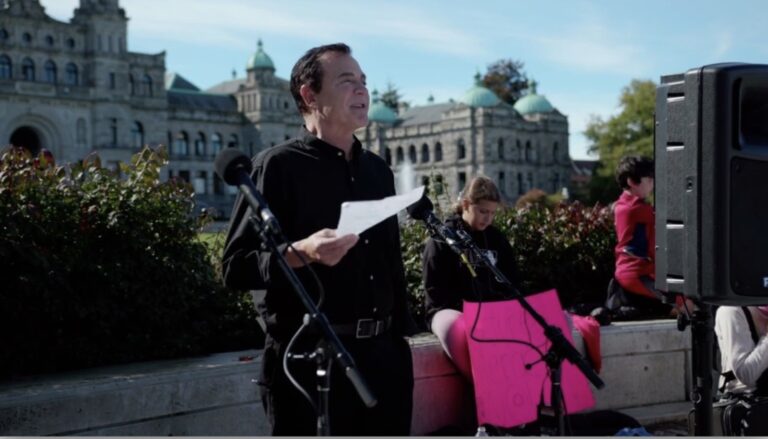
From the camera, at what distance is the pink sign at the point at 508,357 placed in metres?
5.98

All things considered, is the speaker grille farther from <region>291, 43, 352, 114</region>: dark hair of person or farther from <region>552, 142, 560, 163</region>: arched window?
<region>552, 142, 560, 163</region>: arched window

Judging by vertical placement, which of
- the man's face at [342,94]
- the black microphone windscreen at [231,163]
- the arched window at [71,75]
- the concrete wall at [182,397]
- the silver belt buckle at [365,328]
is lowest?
the concrete wall at [182,397]

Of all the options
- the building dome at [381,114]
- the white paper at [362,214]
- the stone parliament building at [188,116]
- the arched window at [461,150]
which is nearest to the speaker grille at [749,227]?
the white paper at [362,214]

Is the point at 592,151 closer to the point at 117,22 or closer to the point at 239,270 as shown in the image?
the point at 117,22

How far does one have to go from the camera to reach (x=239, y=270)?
376cm

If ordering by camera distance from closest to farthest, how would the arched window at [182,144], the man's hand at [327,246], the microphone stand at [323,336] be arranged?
the microphone stand at [323,336], the man's hand at [327,246], the arched window at [182,144]

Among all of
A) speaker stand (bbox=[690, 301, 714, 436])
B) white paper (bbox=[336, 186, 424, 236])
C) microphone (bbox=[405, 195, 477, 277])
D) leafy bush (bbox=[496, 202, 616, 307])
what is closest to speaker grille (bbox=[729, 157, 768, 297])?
speaker stand (bbox=[690, 301, 714, 436])

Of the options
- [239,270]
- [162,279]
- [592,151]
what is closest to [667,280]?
[239,270]

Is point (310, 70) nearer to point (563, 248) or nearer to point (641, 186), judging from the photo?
point (641, 186)

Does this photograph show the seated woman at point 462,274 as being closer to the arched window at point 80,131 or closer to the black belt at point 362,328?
the black belt at point 362,328

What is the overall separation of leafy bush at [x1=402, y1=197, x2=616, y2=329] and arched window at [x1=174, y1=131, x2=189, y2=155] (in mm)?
70309

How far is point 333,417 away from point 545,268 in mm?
5570

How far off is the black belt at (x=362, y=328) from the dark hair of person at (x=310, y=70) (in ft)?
2.95

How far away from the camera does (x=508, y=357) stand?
19.9ft
